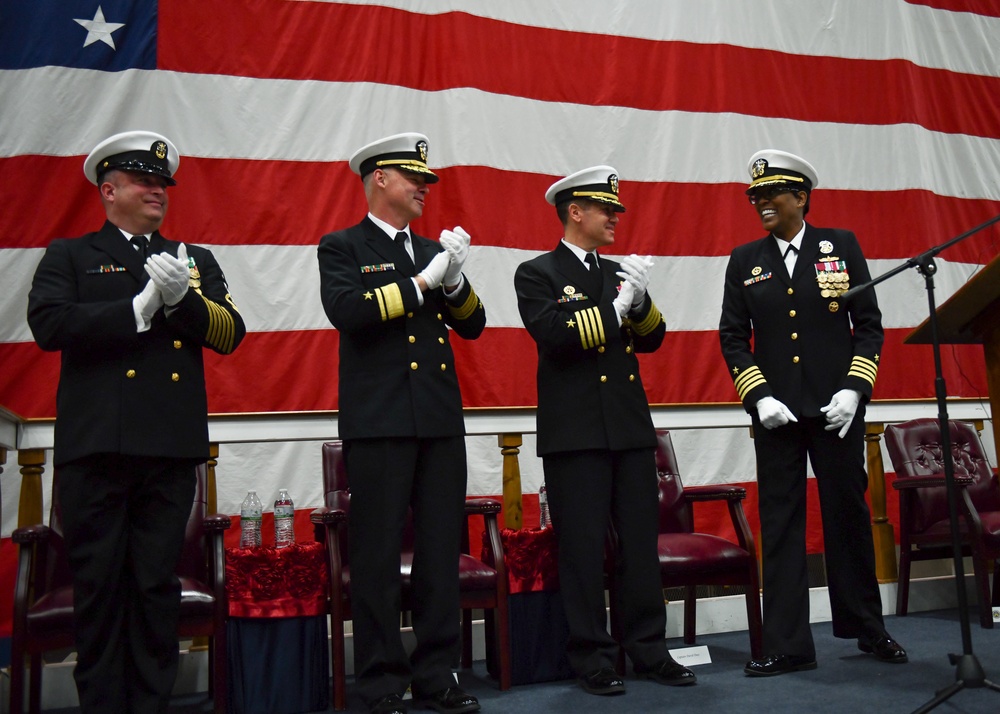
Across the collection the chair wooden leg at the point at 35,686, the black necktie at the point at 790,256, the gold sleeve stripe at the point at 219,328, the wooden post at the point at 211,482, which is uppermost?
the black necktie at the point at 790,256

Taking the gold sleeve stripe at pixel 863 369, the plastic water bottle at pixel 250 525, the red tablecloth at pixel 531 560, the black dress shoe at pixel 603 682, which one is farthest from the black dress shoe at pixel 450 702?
the gold sleeve stripe at pixel 863 369

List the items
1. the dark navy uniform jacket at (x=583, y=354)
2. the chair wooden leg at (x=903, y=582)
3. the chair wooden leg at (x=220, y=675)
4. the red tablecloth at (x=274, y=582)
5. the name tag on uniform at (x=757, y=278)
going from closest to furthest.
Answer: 1. the chair wooden leg at (x=220, y=675)
2. the red tablecloth at (x=274, y=582)
3. the dark navy uniform jacket at (x=583, y=354)
4. the name tag on uniform at (x=757, y=278)
5. the chair wooden leg at (x=903, y=582)

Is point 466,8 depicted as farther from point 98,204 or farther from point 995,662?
point 995,662

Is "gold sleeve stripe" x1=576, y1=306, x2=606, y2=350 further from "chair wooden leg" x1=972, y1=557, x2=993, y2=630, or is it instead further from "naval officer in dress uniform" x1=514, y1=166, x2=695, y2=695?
"chair wooden leg" x1=972, y1=557, x2=993, y2=630

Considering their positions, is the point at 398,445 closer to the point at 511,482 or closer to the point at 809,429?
the point at 511,482

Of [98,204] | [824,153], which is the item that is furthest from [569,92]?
[98,204]

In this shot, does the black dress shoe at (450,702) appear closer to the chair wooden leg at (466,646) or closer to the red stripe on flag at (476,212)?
the chair wooden leg at (466,646)

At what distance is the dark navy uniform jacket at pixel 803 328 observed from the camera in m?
2.99

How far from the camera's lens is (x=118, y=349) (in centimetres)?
236

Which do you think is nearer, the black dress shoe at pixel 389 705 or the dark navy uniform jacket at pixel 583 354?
the black dress shoe at pixel 389 705

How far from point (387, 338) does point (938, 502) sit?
2.65 meters

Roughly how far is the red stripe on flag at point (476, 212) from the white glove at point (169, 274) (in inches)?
80.9

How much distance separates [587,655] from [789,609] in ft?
2.15

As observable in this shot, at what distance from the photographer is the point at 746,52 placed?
17.4 ft
